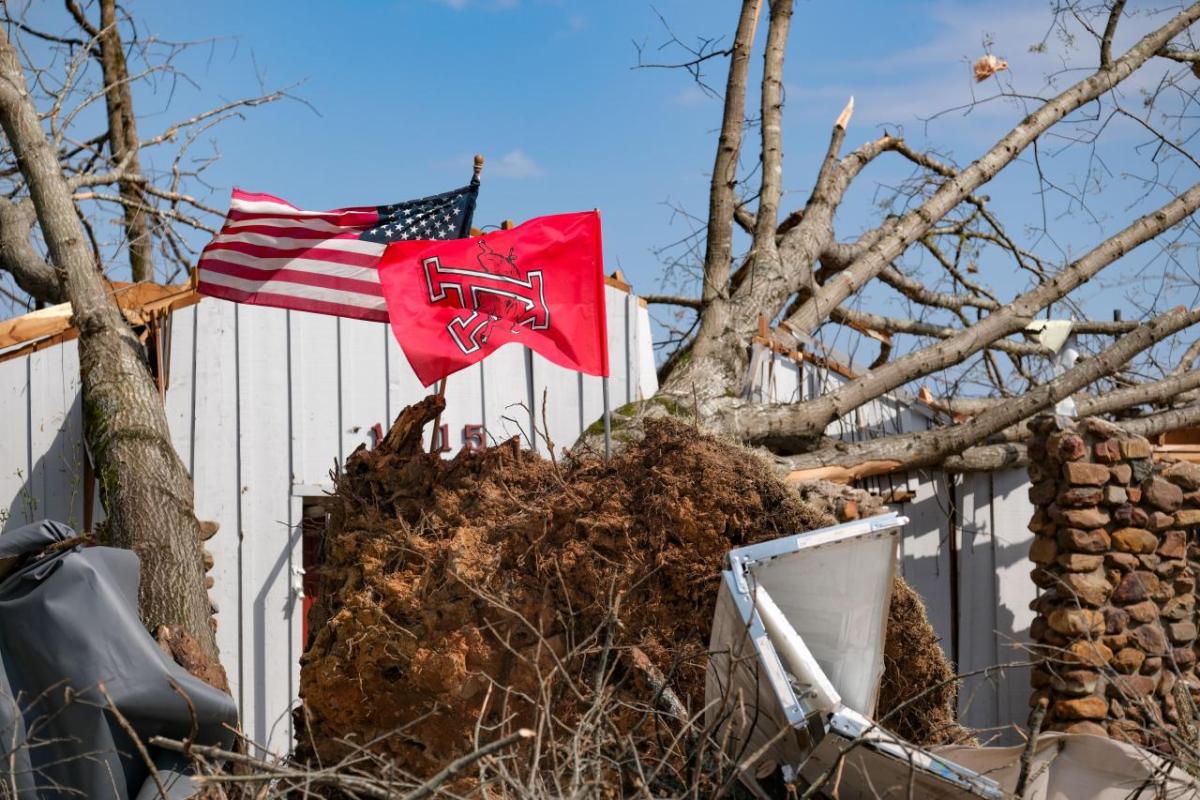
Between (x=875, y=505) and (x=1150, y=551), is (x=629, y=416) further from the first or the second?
(x=1150, y=551)

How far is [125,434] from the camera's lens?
7730mm

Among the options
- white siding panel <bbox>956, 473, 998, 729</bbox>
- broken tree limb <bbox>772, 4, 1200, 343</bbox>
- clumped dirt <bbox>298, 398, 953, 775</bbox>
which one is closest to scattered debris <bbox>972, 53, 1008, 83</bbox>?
broken tree limb <bbox>772, 4, 1200, 343</bbox>

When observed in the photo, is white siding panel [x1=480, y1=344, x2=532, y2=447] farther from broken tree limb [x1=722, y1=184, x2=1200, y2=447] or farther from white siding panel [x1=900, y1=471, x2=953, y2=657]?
white siding panel [x1=900, y1=471, x2=953, y2=657]

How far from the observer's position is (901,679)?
575 cm

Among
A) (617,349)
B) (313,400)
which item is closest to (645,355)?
(617,349)

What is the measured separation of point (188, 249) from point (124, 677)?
750 cm

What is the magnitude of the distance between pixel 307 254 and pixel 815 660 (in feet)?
14.2

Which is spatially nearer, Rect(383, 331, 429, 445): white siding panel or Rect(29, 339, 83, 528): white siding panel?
Rect(29, 339, 83, 528): white siding panel

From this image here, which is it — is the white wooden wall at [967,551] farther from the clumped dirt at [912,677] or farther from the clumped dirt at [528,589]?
the clumped dirt at [528,589]

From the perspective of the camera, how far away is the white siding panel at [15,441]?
28.5 feet

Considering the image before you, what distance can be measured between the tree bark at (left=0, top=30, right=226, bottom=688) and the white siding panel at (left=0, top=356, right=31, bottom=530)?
0.74m

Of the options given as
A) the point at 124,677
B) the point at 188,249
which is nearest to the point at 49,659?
the point at 124,677

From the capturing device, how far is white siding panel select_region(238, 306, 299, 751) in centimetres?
886

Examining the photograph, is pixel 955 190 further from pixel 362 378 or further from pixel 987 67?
pixel 362 378
